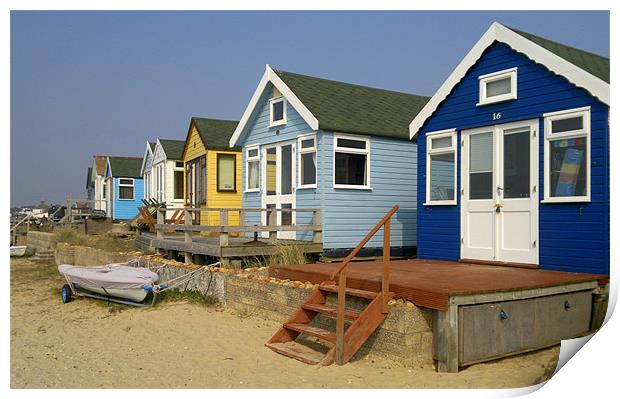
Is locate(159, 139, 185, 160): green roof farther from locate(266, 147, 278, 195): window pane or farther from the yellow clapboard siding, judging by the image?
locate(266, 147, 278, 195): window pane

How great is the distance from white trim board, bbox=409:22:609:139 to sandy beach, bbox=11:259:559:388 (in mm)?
3492

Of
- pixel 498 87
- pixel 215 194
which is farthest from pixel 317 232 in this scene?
pixel 215 194

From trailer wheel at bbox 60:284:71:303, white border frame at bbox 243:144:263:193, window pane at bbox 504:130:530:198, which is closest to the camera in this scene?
window pane at bbox 504:130:530:198

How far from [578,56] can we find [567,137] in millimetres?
1459

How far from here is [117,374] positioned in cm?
644

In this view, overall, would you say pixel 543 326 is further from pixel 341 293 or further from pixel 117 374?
pixel 117 374

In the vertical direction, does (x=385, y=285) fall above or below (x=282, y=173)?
below

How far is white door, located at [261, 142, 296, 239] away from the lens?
13242 millimetres

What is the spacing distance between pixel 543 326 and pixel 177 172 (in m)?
17.5

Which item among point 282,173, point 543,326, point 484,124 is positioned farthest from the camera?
point 282,173

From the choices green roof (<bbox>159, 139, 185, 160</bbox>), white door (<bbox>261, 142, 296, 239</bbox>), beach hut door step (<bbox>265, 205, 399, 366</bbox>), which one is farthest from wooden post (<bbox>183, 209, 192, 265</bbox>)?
green roof (<bbox>159, 139, 185, 160</bbox>)

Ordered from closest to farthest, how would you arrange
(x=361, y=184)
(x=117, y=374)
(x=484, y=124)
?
(x=117, y=374), (x=484, y=124), (x=361, y=184)

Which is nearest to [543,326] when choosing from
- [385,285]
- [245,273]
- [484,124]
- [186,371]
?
[385,285]

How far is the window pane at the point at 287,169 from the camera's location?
43.8ft
